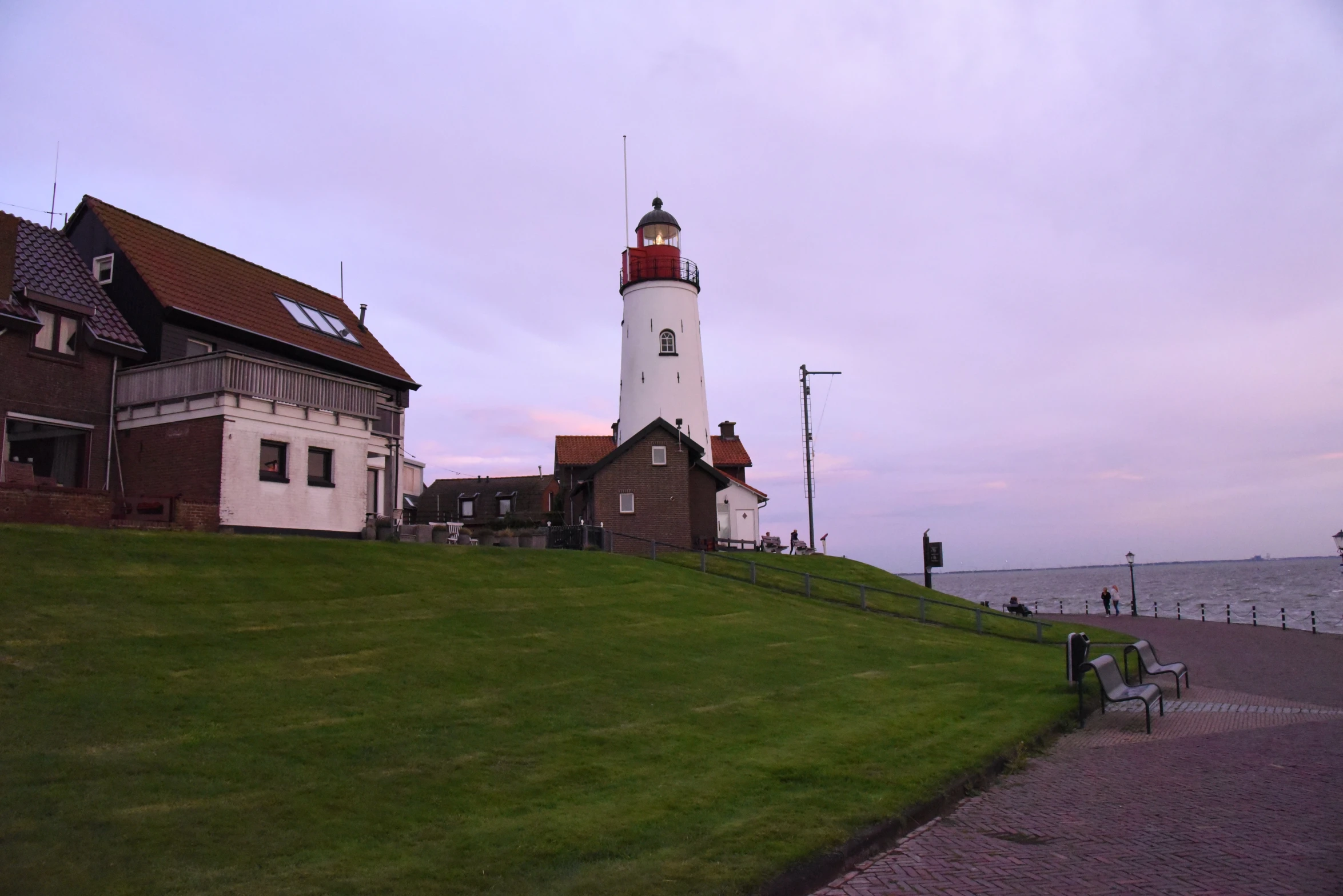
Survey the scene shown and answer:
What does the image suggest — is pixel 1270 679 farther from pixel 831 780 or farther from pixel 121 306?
pixel 121 306

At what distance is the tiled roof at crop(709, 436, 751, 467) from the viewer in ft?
216

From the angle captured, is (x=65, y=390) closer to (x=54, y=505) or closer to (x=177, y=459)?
(x=177, y=459)

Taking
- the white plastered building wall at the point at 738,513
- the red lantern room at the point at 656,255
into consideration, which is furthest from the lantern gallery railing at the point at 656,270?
the white plastered building wall at the point at 738,513

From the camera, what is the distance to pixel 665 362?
2035 inches

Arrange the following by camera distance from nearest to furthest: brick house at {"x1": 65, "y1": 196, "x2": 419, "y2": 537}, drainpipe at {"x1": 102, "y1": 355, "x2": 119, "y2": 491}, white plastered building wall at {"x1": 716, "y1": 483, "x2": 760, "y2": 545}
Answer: brick house at {"x1": 65, "y1": 196, "x2": 419, "y2": 537}
drainpipe at {"x1": 102, "y1": 355, "x2": 119, "y2": 491}
white plastered building wall at {"x1": 716, "y1": 483, "x2": 760, "y2": 545}

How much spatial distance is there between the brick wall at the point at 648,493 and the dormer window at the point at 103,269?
69.7 feet

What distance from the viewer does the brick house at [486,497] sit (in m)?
74.0

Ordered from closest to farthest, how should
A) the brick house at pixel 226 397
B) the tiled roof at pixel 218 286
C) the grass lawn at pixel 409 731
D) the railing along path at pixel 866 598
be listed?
the grass lawn at pixel 409 731 → the brick house at pixel 226 397 → the tiled roof at pixel 218 286 → the railing along path at pixel 866 598

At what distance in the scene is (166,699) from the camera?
1026 cm

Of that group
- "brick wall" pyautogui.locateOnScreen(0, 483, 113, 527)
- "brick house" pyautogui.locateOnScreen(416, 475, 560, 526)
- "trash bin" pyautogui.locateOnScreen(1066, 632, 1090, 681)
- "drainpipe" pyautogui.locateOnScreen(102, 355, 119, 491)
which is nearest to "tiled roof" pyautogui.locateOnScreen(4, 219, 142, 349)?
"drainpipe" pyautogui.locateOnScreen(102, 355, 119, 491)

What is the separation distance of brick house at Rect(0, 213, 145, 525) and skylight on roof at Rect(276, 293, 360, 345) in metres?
6.64

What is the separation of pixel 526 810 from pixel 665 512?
34.3 m

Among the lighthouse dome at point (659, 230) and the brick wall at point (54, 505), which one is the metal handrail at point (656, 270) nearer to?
the lighthouse dome at point (659, 230)

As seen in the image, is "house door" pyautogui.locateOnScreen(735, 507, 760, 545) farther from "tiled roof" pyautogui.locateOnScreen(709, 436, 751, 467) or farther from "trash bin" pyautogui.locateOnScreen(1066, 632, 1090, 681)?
"trash bin" pyautogui.locateOnScreen(1066, 632, 1090, 681)
